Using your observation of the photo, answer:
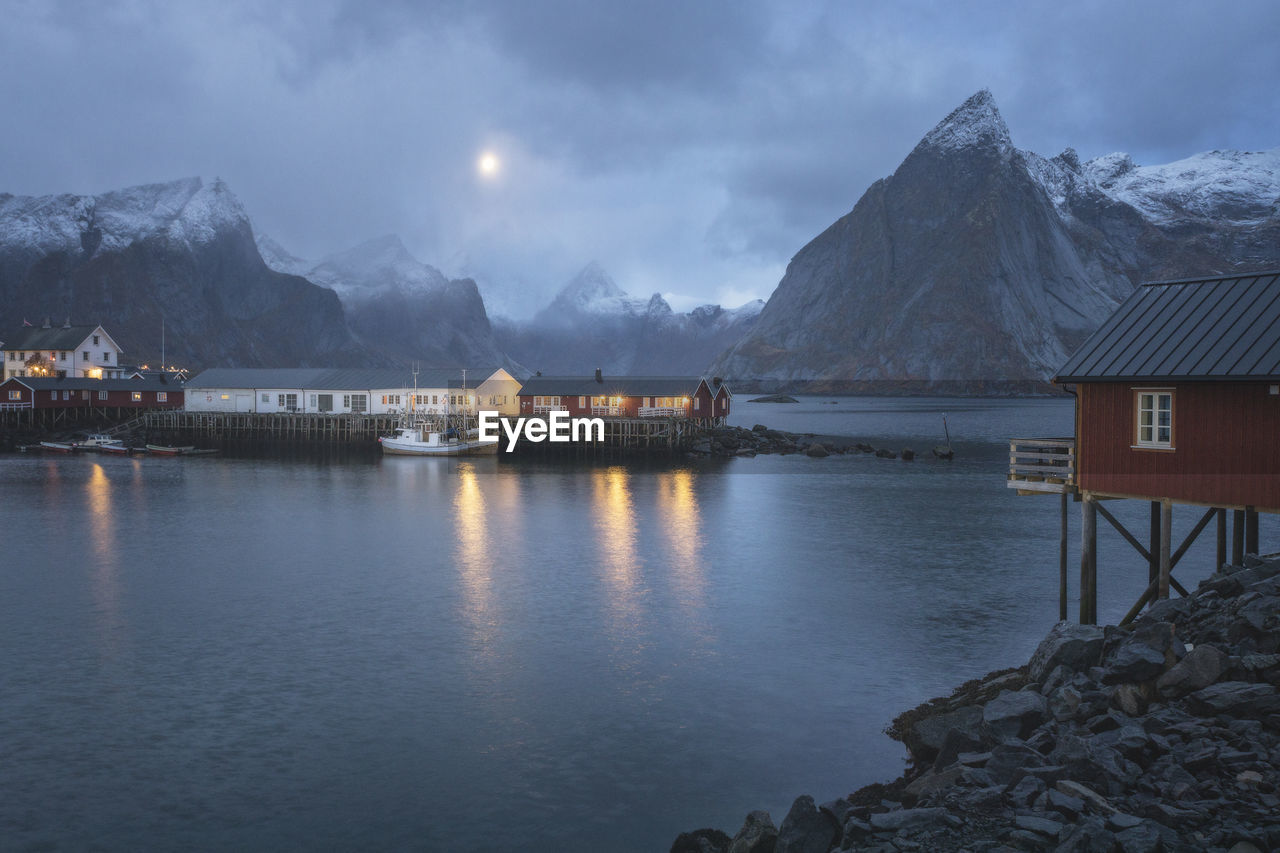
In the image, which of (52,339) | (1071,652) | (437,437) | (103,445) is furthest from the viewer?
(52,339)

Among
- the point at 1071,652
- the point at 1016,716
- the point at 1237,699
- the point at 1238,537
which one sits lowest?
the point at 1016,716

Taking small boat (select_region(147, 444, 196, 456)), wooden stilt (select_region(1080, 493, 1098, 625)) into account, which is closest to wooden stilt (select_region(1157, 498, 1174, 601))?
wooden stilt (select_region(1080, 493, 1098, 625))

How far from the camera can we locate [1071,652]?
2000cm

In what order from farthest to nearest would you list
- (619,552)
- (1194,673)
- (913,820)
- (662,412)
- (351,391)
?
(351,391)
(662,412)
(619,552)
(1194,673)
(913,820)

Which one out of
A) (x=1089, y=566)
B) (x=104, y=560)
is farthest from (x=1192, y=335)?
(x=104, y=560)

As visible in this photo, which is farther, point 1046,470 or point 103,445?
point 103,445

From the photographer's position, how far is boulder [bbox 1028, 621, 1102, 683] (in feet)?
65.2

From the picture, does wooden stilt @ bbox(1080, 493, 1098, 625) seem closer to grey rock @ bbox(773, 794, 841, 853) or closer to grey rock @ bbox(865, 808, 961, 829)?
grey rock @ bbox(865, 808, 961, 829)

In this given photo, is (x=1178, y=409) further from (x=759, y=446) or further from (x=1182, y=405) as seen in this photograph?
(x=759, y=446)

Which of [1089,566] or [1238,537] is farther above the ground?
[1238,537]

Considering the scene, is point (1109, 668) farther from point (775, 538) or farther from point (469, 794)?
point (775, 538)

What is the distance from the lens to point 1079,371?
24.7m

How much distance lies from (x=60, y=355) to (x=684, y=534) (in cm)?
11179

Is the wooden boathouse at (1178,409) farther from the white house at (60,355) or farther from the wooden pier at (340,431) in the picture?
the white house at (60,355)
